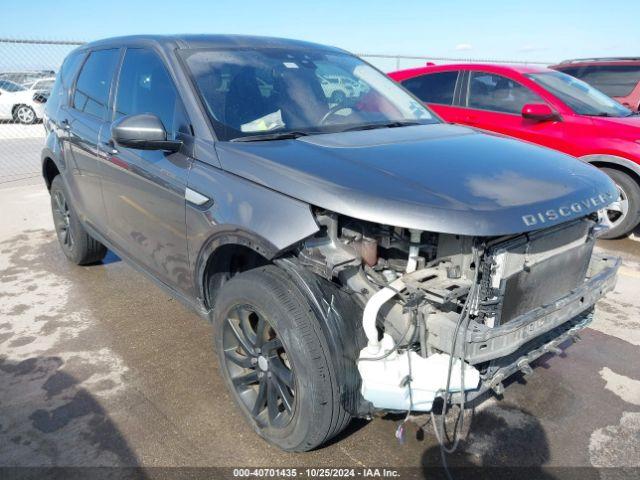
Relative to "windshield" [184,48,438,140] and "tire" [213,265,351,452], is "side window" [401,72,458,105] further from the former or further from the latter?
"tire" [213,265,351,452]

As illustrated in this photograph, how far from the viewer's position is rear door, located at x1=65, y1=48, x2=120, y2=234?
367cm

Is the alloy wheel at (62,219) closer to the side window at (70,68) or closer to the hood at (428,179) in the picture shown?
the side window at (70,68)

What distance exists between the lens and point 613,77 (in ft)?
26.9

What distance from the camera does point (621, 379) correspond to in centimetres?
309

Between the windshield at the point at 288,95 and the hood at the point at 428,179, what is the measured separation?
229 millimetres

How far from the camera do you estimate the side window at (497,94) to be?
19.5ft

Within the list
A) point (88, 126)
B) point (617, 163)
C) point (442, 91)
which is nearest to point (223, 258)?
point (88, 126)

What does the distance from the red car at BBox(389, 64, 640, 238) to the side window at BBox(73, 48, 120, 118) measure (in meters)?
4.09

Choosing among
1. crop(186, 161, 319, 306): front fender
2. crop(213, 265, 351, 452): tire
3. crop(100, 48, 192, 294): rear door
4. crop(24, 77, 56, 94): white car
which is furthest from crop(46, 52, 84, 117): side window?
crop(24, 77, 56, 94): white car

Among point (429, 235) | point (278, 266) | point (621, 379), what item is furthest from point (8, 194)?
point (621, 379)

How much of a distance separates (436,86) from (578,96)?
1.66 metres

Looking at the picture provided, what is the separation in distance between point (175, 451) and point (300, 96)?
2.02 m

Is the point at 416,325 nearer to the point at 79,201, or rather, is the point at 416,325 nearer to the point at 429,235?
the point at 429,235

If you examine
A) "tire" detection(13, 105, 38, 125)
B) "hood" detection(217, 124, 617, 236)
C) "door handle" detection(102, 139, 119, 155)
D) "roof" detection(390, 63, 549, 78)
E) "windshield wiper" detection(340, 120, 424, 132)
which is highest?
"roof" detection(390, 63, 549, 78)
